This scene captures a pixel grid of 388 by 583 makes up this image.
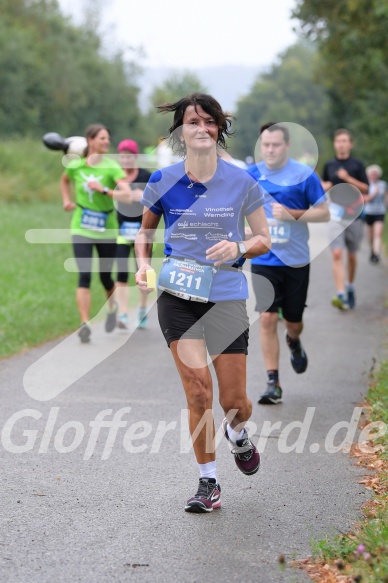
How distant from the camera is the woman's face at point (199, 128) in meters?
5.48

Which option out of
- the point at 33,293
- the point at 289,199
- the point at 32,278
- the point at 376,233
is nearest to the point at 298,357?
the point at 289,199

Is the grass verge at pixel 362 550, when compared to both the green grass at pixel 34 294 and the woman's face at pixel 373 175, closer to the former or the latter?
the green grass at pixel 34 294

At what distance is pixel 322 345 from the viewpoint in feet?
38.8

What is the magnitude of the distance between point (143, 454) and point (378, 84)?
1924cm

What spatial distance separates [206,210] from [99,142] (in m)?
6.22

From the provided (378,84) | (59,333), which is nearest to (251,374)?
(59,333)

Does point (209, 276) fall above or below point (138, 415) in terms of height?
above

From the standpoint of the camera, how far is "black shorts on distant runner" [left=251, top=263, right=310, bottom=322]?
8695 millimetres

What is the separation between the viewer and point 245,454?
5.81 metres

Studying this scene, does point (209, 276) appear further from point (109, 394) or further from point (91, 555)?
point (109, 394)

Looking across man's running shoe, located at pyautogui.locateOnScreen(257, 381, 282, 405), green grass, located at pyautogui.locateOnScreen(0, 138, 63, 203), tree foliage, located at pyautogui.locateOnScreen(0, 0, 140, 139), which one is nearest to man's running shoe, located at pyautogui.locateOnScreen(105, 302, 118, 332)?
man's running shoe, located at pyautogui.locateOnScreen(257, 381, 282, 405)

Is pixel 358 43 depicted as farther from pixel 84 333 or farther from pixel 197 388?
pixel 197 388

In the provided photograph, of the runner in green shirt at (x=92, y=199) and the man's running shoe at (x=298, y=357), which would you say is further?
the runner in green shirt at (x=92, y=199)

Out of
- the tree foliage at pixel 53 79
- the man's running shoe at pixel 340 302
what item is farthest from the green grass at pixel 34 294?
the tree foliage at pixel 53 79
